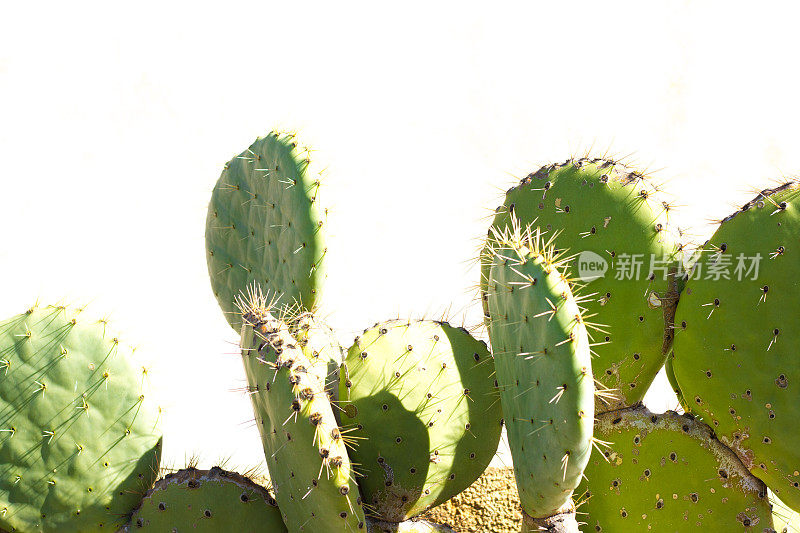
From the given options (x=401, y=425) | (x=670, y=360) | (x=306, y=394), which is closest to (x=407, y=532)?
(x=401, y=425)

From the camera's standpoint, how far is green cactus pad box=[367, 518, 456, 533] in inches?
53.9

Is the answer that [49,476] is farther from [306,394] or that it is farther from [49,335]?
[306,394]

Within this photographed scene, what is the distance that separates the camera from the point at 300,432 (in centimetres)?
110

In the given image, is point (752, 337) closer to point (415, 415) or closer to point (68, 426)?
point (415, 415)

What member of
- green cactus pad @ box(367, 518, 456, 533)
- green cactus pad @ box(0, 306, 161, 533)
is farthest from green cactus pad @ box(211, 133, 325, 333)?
green cactus pad @ box(367, 518, 456, 533)

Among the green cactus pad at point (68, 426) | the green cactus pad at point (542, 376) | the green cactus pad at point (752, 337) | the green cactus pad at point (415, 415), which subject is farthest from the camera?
the green cactus pad at point (68, 426)

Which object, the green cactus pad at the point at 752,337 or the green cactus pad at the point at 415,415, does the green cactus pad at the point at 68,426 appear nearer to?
the green cactus pad at the point at 415,415

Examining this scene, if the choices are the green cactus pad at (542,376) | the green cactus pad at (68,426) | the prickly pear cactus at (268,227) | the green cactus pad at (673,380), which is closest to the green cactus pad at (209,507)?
the green cactus pad at (68,426)

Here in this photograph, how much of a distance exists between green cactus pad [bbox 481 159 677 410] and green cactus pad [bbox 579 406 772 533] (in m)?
0.08

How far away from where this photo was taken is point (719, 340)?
51.1 inches

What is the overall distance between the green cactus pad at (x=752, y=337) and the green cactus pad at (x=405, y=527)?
1.80 feet

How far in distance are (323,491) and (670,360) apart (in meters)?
0.77

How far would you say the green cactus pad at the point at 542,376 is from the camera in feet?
3.28

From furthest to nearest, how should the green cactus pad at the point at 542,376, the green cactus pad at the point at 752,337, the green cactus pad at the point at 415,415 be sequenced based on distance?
1. the green cactus pad at the point at 415,415
2. the green cactus pad at the point at 752,337
3. the green cactus pad at the point at 542,376
